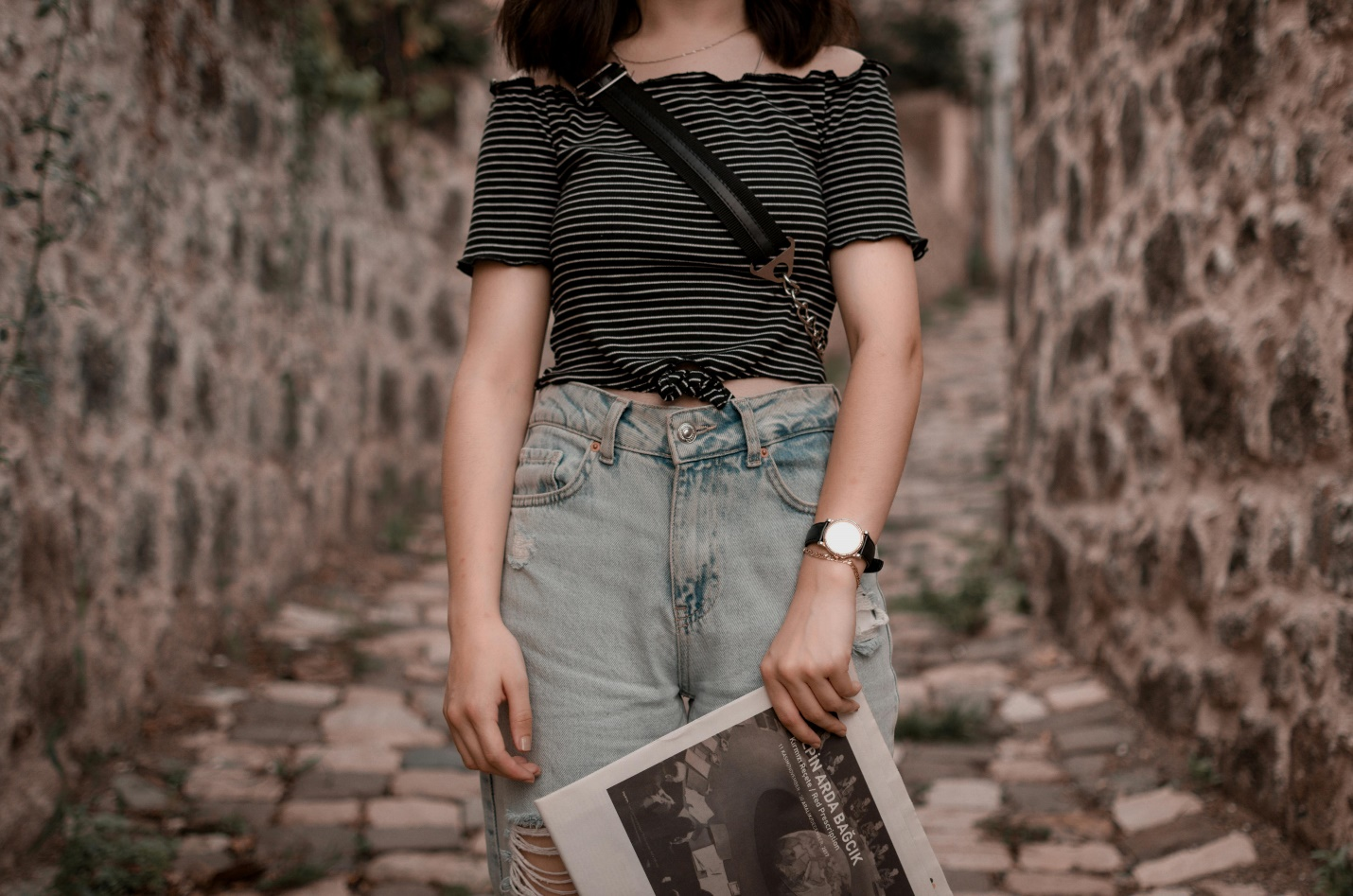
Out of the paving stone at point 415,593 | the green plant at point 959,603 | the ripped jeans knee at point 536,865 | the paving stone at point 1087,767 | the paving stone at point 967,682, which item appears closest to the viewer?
the ripped jeans knee at point 536,865

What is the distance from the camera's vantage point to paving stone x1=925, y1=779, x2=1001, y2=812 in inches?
122

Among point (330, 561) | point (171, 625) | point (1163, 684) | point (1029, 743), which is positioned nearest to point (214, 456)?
point (171, 625)

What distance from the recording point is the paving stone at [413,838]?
2842 millimetres

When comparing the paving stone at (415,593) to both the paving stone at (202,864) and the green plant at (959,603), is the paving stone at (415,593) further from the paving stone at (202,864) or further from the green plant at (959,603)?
the paving stone at (202,864)

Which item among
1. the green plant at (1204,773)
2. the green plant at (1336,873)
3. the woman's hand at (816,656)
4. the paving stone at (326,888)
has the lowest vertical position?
the paving stone at (326,888)

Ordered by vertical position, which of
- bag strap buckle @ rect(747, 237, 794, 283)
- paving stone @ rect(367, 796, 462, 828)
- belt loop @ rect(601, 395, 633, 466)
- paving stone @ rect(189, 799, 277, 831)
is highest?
bag strap buckle @ rect(747, 237, 794, 283)

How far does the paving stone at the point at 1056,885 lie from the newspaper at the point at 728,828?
1544 mm

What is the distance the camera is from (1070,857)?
109 inches

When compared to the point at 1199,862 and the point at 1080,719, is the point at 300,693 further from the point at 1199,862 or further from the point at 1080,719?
the point at 1199,862

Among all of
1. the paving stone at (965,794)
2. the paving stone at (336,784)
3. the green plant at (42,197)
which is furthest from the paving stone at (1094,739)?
the green plant at (42,197)

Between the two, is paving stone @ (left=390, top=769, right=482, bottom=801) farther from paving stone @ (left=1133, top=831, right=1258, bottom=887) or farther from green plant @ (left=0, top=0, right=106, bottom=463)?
paving stone @ (left=1133, top=831, right=1258, bottom=887)

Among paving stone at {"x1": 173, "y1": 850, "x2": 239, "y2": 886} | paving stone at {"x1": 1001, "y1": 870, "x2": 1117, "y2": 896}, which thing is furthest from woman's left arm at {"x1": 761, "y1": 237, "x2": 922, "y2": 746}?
paving stone at {"x1": 173, "y1": 850, "x2": 239, "y2": 886}

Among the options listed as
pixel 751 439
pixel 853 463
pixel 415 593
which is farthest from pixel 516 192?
pixel 415 593

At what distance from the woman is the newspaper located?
8 cm
